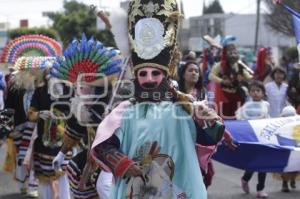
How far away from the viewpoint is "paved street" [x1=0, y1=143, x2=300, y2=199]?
858 cm

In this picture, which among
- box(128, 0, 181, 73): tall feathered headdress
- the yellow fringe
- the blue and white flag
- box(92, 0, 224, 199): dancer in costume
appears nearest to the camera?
box(92, 0, 224, 199): dancer in costume

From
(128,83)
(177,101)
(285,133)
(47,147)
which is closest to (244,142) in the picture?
(285,133)

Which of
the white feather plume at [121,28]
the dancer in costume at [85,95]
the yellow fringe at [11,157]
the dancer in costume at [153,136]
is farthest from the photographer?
the yellow fringe at [11,157]

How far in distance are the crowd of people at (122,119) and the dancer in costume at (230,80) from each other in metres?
1.79

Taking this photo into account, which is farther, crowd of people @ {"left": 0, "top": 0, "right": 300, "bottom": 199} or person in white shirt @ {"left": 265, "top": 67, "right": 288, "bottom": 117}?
person in white shirt @ {"left": 265, "top": 67, "right": 288, "bottom": 117}

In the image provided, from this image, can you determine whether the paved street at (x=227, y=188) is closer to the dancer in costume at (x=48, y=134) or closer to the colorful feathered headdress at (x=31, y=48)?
the dancer in costume at (x=48, y=134)

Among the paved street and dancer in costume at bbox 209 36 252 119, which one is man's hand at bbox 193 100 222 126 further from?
dancer in costume at bbox 209 36 252 119

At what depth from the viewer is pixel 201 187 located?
438 centimetres

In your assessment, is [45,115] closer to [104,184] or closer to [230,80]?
[104,184]

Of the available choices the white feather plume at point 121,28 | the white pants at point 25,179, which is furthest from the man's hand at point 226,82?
the white feather plume at point 121,28

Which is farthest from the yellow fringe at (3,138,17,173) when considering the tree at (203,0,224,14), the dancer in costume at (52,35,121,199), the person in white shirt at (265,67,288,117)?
the tree at (203,0,224,14)

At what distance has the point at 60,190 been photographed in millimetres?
7332

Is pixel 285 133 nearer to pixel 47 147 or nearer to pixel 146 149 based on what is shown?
pixel 47 147

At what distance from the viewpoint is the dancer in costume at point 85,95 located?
601 centimetres
